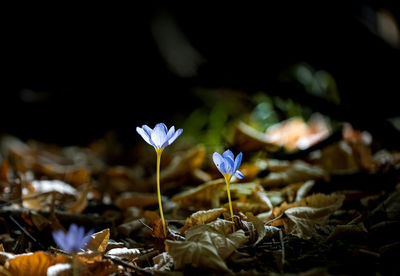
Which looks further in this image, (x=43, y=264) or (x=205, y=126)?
(x=205, y=126)

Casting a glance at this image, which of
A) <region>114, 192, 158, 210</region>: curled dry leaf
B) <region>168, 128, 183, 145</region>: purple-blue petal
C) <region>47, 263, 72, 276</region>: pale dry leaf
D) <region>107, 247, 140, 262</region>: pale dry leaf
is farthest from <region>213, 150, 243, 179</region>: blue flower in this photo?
<region>114, 192, 158, 210</region>: curled dry leaf

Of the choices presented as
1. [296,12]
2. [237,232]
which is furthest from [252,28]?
[237,232]

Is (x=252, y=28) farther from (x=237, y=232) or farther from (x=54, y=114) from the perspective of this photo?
(x=237, y=232)

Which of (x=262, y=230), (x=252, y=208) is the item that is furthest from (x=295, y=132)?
(x=262, y=230)

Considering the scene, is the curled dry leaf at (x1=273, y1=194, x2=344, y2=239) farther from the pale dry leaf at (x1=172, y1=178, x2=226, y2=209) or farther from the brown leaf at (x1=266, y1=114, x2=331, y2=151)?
the brown leaf at (x1=266, y1=114, x2=331, y2=151)

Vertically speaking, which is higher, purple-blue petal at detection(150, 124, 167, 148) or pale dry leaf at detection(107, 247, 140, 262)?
purple-blue petal at detection(150, 124, 167, 148)

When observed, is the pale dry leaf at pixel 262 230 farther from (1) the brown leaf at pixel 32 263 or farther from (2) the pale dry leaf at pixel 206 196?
(1) the brown leaf at pixel 32 263
